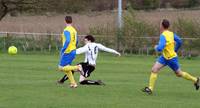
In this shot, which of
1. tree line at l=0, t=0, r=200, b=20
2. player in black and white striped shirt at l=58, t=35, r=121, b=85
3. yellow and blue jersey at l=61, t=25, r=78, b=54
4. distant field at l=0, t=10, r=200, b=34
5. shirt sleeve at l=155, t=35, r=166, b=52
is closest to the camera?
shirt sleeve at l=155, t=35, r=166, b=52

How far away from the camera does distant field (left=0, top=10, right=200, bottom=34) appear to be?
158ft

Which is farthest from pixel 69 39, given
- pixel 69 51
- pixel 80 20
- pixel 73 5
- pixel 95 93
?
pixel 80 20

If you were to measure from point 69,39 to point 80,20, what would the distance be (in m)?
37.6

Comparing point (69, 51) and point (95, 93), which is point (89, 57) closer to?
point (69, 51)

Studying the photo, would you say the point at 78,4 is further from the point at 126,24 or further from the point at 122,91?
the point at 122,91

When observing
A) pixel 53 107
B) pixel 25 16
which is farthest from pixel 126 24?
pixel 53 107

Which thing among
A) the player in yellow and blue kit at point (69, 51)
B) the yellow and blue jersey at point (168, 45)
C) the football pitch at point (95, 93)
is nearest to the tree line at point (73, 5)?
the football pitch at point (95, 93)

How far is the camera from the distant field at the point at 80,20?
4826 centimetres

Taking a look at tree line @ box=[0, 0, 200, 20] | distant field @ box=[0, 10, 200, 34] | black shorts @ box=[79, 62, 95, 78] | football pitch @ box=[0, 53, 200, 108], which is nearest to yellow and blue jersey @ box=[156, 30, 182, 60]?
football pitch @ box=[0, 53, 200, 108]

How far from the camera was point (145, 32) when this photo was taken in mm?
43719

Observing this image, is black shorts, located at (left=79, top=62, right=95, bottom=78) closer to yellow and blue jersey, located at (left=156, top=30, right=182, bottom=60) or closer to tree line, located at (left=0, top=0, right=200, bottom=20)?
yellow and blue jersey, located at (left=156, top=30, right=182, bottom=60)

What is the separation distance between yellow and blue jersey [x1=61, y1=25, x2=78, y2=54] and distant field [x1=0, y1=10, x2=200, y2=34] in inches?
1063

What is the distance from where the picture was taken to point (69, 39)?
705 inches

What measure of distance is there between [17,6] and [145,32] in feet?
34.3
